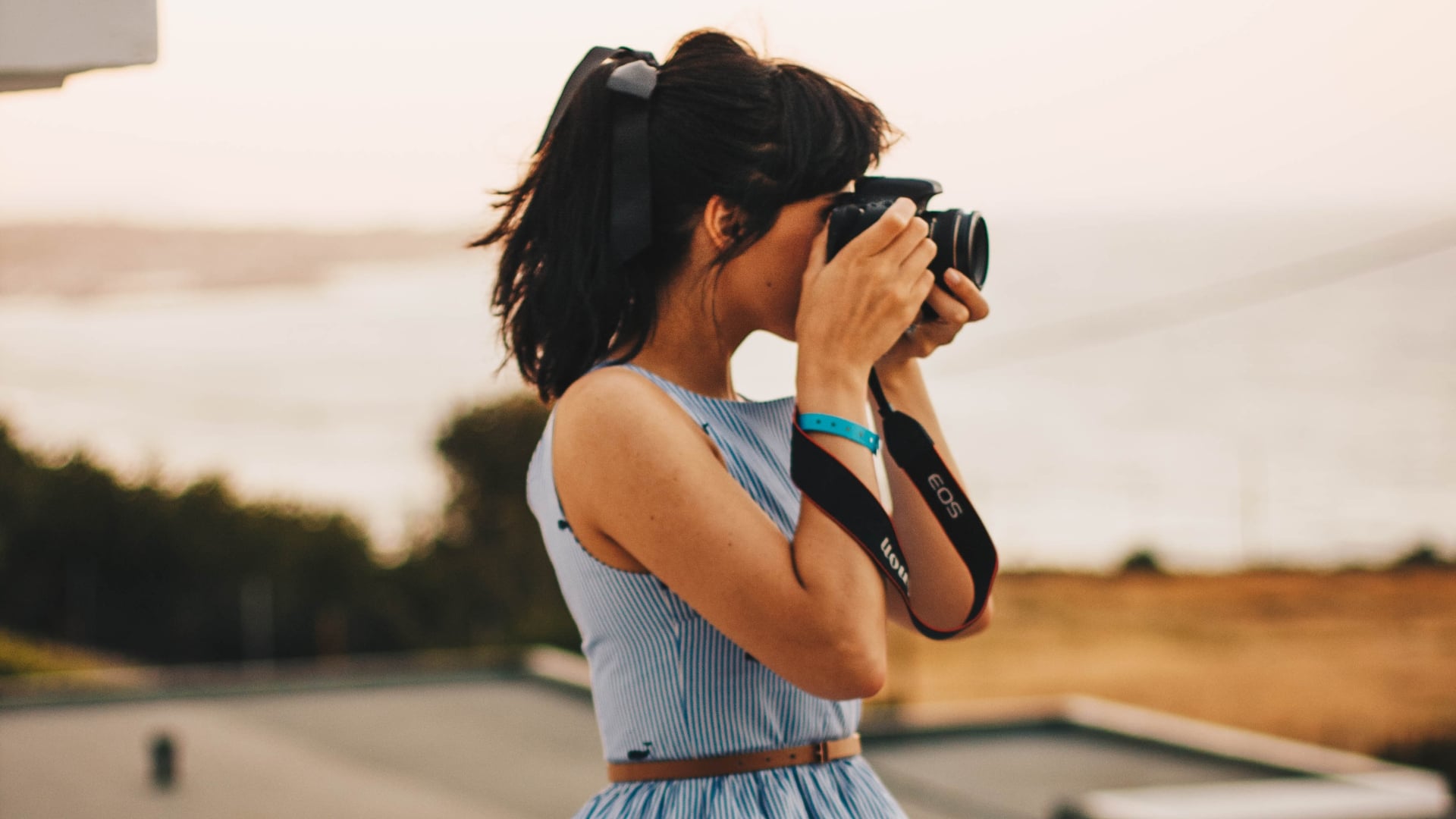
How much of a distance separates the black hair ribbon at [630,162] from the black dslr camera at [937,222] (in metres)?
0.15

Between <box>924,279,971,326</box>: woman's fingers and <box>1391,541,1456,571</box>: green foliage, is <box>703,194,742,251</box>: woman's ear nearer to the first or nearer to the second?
<box>924,279,971,326</box>: woman's fingers

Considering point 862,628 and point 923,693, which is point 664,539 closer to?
point 862,628

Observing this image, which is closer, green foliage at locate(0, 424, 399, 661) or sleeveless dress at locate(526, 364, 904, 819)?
sleeveless dress at locate(526, 364, 904, 819)

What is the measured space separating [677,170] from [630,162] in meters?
0.04

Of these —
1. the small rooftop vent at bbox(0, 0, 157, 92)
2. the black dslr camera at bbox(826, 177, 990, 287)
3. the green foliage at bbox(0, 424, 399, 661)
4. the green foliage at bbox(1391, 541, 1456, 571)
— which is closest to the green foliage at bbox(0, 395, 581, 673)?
the green foliage at bbox(0, 424, 399, 661)

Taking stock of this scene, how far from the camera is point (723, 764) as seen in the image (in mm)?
1119

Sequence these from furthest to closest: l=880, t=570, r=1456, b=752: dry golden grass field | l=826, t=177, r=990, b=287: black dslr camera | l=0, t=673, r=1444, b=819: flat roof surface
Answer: l=880, t=570, r=1456, b=752: dry golden grass field → l=0, t=673, r=1444, b=819: flat roof surface → l=826, t=177, r=990, b=287: black dslr camera

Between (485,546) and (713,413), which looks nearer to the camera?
(713,413)

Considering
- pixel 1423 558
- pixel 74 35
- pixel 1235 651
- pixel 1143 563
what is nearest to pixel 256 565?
pixel 1143 563

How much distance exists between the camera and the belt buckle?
1164 mm

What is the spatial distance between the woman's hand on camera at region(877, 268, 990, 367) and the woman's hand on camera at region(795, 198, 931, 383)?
0.08m

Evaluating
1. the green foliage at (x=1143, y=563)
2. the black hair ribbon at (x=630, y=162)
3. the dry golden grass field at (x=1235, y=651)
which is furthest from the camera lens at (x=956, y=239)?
the green foliage at (x=1143, y=563)

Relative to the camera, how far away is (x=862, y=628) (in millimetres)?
1045

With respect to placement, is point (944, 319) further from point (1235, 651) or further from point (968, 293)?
point (1235, 651)
